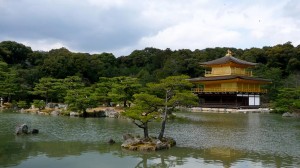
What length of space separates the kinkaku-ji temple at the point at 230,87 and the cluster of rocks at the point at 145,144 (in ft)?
91.0

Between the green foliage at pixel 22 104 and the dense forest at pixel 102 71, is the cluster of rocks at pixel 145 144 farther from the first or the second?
the green foliage at pixel 22 104

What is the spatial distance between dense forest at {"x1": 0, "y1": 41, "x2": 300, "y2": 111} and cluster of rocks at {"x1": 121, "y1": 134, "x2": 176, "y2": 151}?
16654 millimetres

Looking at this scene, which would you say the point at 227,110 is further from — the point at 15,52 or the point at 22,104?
the point at 15,52

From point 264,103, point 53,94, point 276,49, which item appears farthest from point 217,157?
point 276,49

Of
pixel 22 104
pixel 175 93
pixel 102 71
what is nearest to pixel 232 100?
pixel 102 71

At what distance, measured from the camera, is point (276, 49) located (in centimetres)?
6159

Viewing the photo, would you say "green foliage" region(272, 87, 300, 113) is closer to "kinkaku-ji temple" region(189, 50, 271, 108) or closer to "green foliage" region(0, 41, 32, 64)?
"kinkaku-ji temple" region(189, 50, 271, 108)

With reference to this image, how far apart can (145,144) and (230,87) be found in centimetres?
3103

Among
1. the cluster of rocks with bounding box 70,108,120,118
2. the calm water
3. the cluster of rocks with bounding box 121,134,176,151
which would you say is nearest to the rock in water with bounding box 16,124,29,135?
the calm water

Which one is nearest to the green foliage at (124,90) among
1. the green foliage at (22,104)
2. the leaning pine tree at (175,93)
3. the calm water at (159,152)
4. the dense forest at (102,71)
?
the dense forest at (102,71)

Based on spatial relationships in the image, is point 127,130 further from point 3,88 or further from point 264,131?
point 3,88

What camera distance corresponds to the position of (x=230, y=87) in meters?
43.7

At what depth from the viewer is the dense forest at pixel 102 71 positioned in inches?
1457

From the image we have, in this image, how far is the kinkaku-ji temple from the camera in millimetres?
42594
